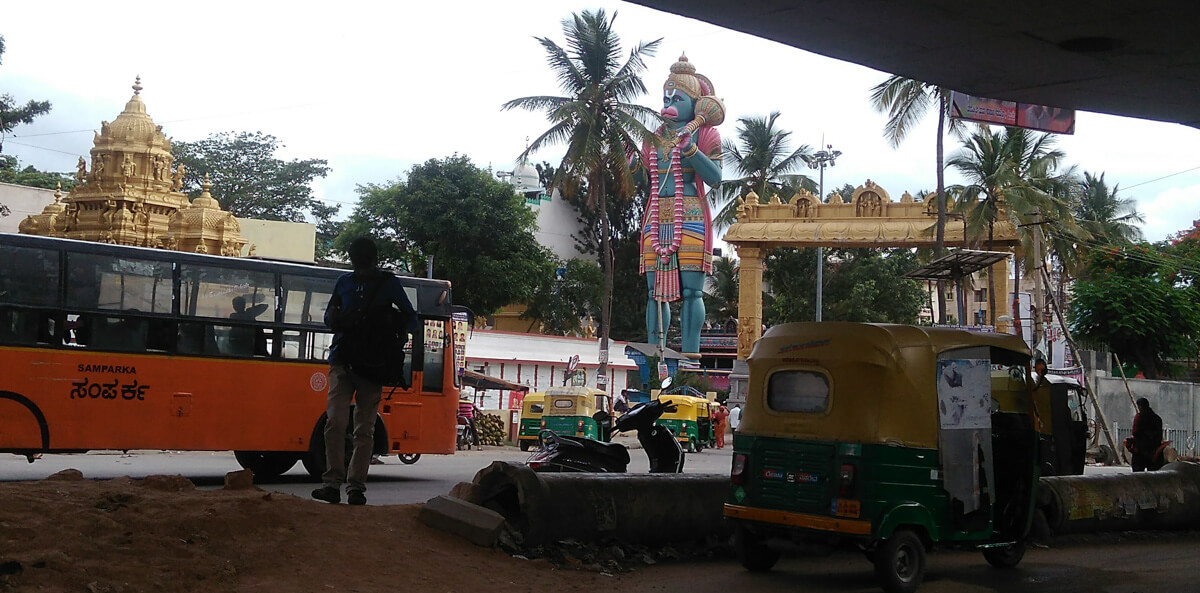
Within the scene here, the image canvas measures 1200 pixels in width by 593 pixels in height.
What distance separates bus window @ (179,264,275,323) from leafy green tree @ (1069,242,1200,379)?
34058mm

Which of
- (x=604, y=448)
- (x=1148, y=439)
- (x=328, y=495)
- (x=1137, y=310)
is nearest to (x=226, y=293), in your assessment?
(x=604, y=448)

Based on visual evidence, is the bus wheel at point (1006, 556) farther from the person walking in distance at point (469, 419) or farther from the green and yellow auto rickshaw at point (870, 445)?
the person walking in distance at point (469, 419)

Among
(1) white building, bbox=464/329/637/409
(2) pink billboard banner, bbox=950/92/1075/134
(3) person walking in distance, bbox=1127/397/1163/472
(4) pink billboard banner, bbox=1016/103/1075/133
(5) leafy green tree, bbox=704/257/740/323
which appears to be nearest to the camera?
(4) pink billboard banner, bbox=1016/103/1075/133

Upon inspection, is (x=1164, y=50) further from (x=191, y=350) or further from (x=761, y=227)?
(x=761, y=227)

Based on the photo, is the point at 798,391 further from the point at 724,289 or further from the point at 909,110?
the point at 724,289

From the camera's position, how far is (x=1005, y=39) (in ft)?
30.8

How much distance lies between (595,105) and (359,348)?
94.6 ft

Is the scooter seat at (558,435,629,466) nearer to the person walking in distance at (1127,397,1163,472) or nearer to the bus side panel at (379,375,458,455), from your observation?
the bus side panel at (379,375,458,455)

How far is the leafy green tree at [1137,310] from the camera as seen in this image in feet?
127

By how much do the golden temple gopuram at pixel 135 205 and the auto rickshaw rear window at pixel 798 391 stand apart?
92.8ft

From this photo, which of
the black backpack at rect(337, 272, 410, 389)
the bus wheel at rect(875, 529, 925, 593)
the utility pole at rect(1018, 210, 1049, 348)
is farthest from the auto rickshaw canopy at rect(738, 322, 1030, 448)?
the utility pole at rect(1018, 210, 1049, 348)

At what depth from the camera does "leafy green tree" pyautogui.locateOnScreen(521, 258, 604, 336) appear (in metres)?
57.8

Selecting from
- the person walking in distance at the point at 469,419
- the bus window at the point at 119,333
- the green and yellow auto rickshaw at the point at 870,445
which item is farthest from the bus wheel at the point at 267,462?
the person walking in distance at the point at 469,419

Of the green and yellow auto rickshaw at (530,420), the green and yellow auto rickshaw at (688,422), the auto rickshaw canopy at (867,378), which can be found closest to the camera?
the auto rickshaw canopy at (867,378)
